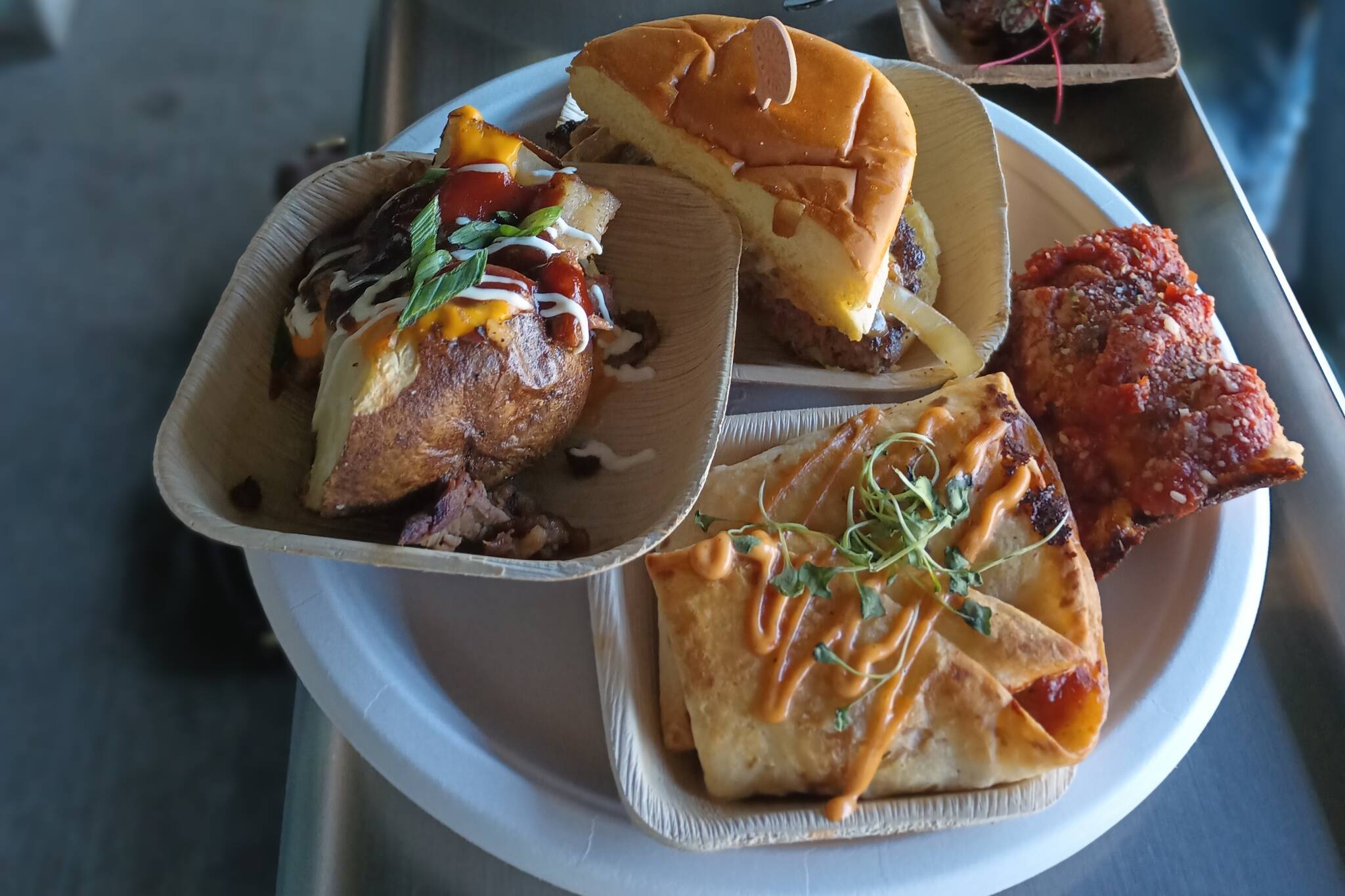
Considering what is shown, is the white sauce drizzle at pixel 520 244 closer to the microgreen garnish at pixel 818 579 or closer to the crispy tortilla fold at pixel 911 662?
the crispy tortilla fold at pixel 911 662

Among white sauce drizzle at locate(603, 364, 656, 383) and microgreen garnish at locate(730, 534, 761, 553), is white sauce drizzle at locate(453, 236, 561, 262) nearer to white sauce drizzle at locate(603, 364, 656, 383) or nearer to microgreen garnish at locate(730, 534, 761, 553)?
white sauce drizzle at locate(603, 364, 656, 383)

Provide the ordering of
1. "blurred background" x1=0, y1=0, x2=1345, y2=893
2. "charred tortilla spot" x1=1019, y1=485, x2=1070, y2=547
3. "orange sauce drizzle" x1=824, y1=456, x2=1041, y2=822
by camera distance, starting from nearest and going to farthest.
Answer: "orange sauce drizzle" x1=824, y1=456, x2=1041, y2=822, "charred tortilla spot" x1=1019, y1=485, x2=1070, y2=547, "blurred background" x1=0, y1=0, x2=1345, y2=893

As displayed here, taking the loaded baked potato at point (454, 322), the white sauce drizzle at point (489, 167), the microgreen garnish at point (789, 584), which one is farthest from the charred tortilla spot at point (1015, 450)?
the white sauce drizzle at point (489, 167)

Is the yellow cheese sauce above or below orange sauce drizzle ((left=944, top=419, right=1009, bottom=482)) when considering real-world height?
above

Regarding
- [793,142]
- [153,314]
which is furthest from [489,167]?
[153,314]

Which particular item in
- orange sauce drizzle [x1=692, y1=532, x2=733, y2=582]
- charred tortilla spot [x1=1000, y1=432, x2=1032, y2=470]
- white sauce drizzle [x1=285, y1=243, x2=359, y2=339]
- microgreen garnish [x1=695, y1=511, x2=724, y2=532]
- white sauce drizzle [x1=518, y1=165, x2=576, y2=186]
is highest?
white sauce drizzle [x1=518, y1=165, x2=576, y2=186]

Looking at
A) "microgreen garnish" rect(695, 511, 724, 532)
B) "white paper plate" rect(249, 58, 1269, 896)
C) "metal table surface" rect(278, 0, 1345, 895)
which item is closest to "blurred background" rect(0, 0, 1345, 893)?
"metal table surface" rect(278, 0, 1345, 895)

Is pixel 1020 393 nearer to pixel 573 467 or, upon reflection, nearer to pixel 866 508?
pixel 866 508
